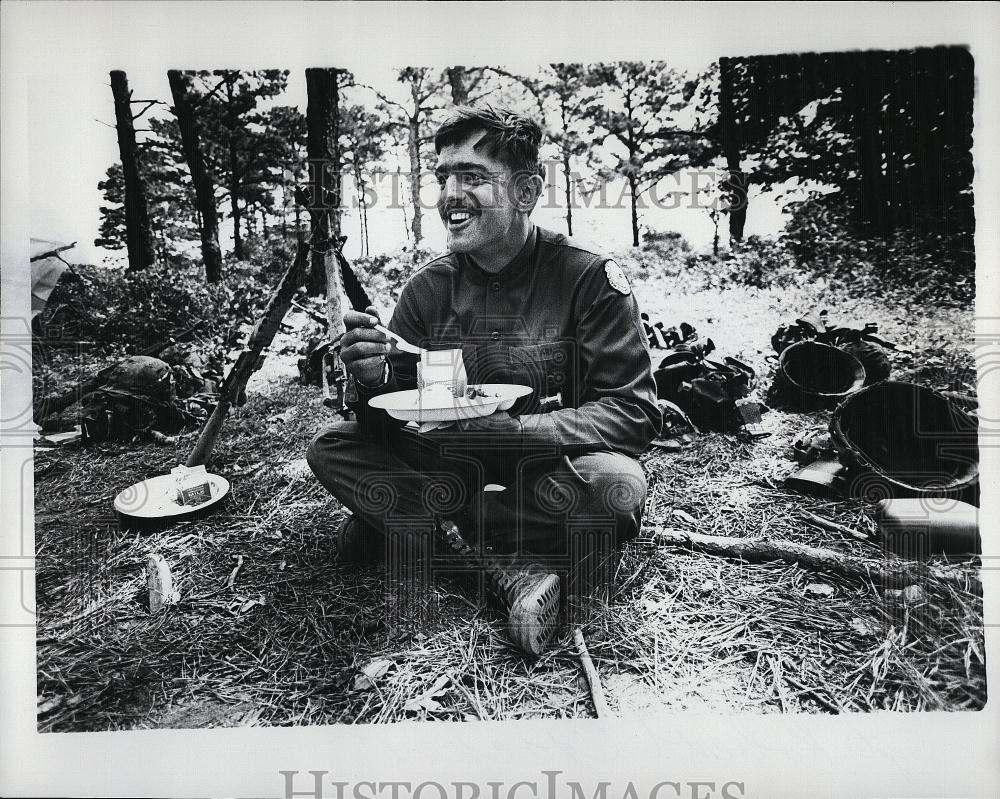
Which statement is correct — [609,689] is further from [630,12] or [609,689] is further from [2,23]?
[2,23]

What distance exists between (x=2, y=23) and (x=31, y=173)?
1.99 ft

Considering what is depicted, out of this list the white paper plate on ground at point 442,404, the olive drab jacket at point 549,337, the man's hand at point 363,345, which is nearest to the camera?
the white paper plate on ground at point 442,404

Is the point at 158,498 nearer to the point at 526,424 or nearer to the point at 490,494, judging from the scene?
the point at 490,494

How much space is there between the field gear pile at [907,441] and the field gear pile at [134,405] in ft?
8.77

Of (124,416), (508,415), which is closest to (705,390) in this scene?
(508,415)

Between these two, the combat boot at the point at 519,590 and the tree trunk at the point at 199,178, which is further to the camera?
the tree trunk at the point at 199,178

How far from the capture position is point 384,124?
241 cm

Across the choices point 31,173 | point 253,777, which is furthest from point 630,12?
point 253,777

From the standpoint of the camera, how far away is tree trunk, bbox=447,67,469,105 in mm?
2420

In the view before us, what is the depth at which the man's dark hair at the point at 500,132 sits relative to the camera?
7.71 ft

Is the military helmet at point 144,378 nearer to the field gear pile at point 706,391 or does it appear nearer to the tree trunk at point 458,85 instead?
the tree trunk at point 458,85

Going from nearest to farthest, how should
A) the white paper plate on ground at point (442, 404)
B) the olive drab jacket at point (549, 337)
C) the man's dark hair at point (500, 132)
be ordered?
the white paper plate on ground at point (442, 404) → the olive drab jacket at point (549, 337) → the man's dark hair at point (500, 132)

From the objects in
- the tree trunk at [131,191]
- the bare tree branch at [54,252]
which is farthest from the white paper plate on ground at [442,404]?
the bare tree branch at [54,252]

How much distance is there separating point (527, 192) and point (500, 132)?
0.25m
